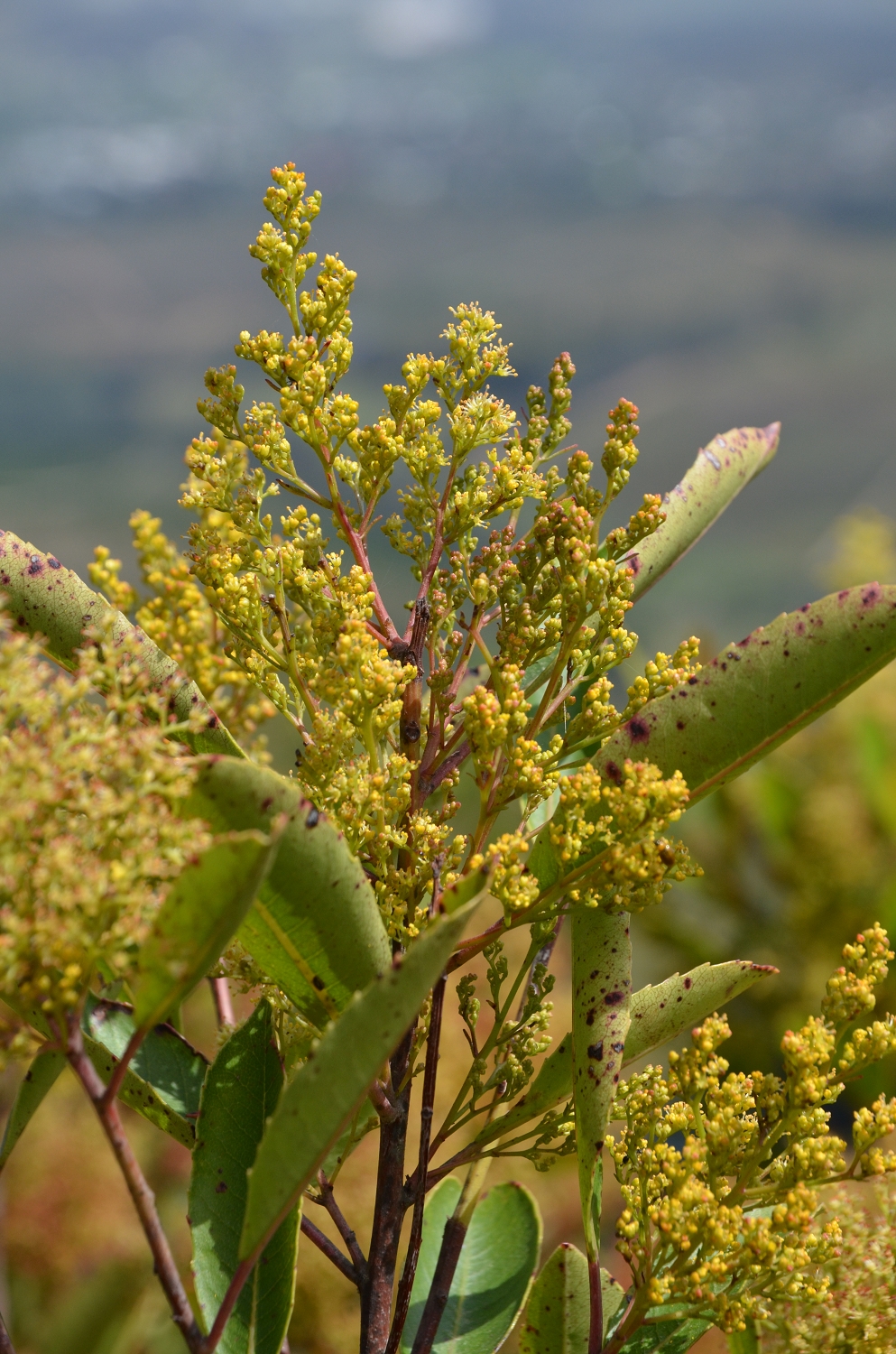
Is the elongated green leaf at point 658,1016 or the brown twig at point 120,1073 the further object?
the elongated green leaf at point 658,1016

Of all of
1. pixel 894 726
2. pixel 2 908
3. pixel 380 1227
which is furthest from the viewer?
pixel 894 726

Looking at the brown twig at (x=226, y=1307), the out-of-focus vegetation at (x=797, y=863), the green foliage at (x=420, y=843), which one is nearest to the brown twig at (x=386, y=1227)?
the green foliage at (x=420, y=843)

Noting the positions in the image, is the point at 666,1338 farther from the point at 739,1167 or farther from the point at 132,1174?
the point at 132,1174

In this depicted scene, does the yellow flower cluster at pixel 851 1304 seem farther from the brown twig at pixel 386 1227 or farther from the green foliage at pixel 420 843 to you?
the brown twig at pixel 386 1227

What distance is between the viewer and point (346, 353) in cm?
63

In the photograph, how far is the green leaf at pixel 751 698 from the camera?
0.57 meters

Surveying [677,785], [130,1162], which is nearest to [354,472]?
[677,785]

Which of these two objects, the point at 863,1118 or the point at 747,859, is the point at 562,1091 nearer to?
the point at 863,1118

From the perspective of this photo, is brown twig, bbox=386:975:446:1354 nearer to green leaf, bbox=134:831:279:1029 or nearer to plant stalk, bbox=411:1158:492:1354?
plant stalk, bbox=411:1158:492:1354

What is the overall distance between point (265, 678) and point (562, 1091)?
1.03ft

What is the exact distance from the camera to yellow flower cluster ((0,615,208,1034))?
383 millimetres

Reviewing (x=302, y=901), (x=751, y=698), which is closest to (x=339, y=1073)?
(x=302, y=901)

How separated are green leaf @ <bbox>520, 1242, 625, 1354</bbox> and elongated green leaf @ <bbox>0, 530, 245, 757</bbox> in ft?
1.29

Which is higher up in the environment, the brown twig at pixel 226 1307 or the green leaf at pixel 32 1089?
the green leaf at pixel 32 1089
